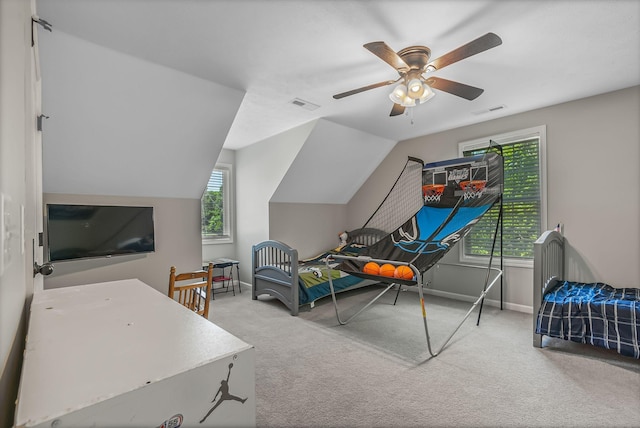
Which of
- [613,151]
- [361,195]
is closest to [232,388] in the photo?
[613,151]

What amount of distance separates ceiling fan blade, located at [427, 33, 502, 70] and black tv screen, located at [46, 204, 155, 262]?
3322 mm

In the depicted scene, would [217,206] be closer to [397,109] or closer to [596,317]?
[397,109]

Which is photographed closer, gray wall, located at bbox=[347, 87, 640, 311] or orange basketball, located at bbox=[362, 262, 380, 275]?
orange basketball, located at bbox=[362, 262, 380, 275]

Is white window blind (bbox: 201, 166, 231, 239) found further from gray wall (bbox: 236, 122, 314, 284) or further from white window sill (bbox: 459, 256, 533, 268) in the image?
white window sill (bbox: 459, 256, 533, 268)

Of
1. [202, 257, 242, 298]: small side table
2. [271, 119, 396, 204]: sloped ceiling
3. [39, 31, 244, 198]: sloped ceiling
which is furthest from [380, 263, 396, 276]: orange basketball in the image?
[202, 257, 242, 298]: small side table

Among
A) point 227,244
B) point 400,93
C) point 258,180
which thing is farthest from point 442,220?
point 227,244

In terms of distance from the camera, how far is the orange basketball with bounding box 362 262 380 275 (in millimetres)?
2787

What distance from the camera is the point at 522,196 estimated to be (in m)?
3.69

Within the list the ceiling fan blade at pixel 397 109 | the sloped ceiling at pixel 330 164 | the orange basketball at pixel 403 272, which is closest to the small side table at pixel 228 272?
the sloped ceiling at pixel 330 164

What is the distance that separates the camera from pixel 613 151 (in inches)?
121

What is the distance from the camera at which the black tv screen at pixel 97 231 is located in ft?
9.36

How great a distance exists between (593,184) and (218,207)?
5149mm

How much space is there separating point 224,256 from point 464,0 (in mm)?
4698

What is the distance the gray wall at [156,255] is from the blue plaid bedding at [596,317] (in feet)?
→ 12.8
